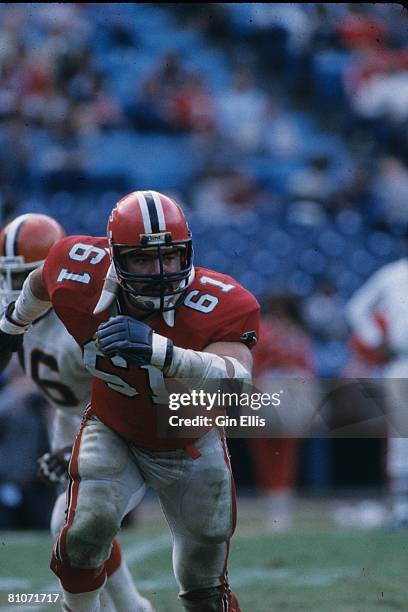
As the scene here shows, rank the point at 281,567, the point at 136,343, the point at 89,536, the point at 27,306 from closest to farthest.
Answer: the point at 136,343, the point at 89,536, the point at 27,306, the point at 281,567

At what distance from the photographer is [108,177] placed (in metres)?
7.88

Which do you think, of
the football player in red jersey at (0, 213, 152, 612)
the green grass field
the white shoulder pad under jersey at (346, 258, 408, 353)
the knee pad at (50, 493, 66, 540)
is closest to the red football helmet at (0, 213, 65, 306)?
the football player in red jersey at (0, 213, 152, 612)

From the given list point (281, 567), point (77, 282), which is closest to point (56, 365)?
point (77, 282)

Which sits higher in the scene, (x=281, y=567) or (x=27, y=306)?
(x=27, y=306)

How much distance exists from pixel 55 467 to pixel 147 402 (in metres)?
0.93

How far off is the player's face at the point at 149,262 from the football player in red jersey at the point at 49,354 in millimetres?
854

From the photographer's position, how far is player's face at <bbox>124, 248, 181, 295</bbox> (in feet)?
9.48

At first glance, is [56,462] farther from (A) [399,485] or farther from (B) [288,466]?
(B) [288,466]

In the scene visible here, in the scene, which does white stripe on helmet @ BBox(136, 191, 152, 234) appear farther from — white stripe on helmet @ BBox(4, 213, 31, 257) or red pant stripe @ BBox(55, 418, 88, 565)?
white stripe on helmet @ BBox(4, 213, 31, 257)

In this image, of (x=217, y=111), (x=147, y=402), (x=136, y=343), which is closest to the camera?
(x=136, y=343)

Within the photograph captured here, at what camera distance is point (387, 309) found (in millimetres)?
6109

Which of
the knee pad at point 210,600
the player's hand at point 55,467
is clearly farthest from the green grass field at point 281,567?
the knee pad at point 210,600

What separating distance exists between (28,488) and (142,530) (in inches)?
27.3

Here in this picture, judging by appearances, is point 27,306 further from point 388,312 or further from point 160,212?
point 388,312
